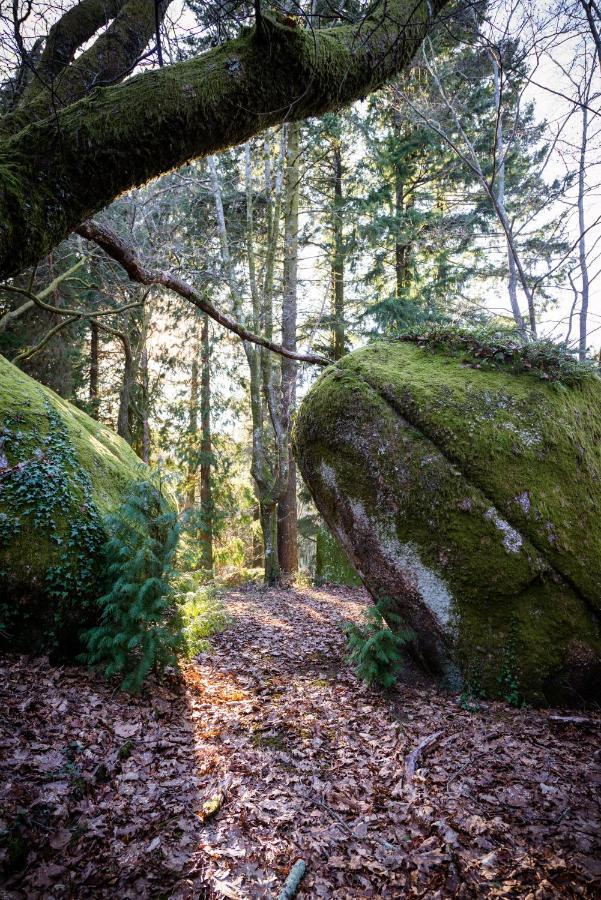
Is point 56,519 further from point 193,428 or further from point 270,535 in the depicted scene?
point 193,428

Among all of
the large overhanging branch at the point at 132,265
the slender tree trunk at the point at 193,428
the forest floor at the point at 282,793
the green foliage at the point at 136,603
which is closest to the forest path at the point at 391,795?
the forest floor at the point at 282,793

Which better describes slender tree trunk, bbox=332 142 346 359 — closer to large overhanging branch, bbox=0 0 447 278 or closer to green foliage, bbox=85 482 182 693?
green foliage, bbox=85 482 182 693

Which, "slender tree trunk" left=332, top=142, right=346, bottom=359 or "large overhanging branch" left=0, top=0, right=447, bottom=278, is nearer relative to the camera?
"large overhanging branch" left=0, top=0, right=447, bottom=278

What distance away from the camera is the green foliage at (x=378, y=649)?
4551 millimetres

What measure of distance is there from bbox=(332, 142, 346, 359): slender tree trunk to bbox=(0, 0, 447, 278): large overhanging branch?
385 inches

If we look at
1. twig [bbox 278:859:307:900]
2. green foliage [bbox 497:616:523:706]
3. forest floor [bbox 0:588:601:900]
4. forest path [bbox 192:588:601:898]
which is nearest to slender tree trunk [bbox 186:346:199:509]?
forest path [bbox 192:588:601:898]

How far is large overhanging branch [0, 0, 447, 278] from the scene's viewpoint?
2.02m

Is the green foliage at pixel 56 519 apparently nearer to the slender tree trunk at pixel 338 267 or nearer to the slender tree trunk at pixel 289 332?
the slender tree trunk at pixel 289 332

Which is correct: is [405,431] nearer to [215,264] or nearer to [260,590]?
[260,590]

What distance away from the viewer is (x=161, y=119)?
2113mm

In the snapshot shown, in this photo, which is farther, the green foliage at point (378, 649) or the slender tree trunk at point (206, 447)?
the slender tree trunk at point (206, 447)

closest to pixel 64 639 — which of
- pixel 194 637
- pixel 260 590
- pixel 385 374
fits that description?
pixel 194 637

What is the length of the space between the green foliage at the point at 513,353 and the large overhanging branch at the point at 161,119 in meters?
3.47

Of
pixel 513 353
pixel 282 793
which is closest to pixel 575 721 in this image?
pixel 282 793
